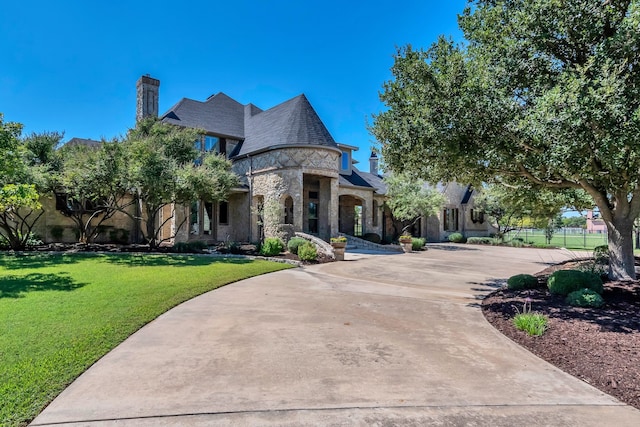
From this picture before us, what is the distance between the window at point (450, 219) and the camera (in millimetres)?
31719

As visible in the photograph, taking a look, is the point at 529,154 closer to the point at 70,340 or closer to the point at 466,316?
the point at 466,316

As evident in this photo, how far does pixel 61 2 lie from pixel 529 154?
15564 mm

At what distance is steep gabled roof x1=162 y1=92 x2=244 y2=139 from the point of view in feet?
72.8

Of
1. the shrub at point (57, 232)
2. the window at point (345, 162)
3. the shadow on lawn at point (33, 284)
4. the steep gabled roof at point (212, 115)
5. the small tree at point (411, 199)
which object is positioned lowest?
the shadow on lawn at point (33, 284)

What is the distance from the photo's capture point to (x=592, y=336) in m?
4.95

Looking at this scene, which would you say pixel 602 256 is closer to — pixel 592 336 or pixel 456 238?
pixel 592 336

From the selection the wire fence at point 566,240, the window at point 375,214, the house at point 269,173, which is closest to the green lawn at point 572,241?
the wire fence at point 566,240

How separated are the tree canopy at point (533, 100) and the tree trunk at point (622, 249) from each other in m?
0.02

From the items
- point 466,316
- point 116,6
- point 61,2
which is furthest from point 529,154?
point 61,2

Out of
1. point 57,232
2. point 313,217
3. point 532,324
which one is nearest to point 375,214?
point 313,217

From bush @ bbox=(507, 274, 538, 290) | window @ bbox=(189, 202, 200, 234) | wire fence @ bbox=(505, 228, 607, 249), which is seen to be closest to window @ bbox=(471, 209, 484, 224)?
wire fence @ bbox=(505, 228, 607, 249)

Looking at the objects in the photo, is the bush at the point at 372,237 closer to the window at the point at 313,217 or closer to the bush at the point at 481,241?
the window at the point at 313,217

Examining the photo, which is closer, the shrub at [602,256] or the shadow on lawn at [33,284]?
the shadow on lawn at [33,284]

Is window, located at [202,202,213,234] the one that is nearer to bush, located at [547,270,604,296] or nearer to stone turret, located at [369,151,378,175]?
stone turret, located at [369,151,378,175]
